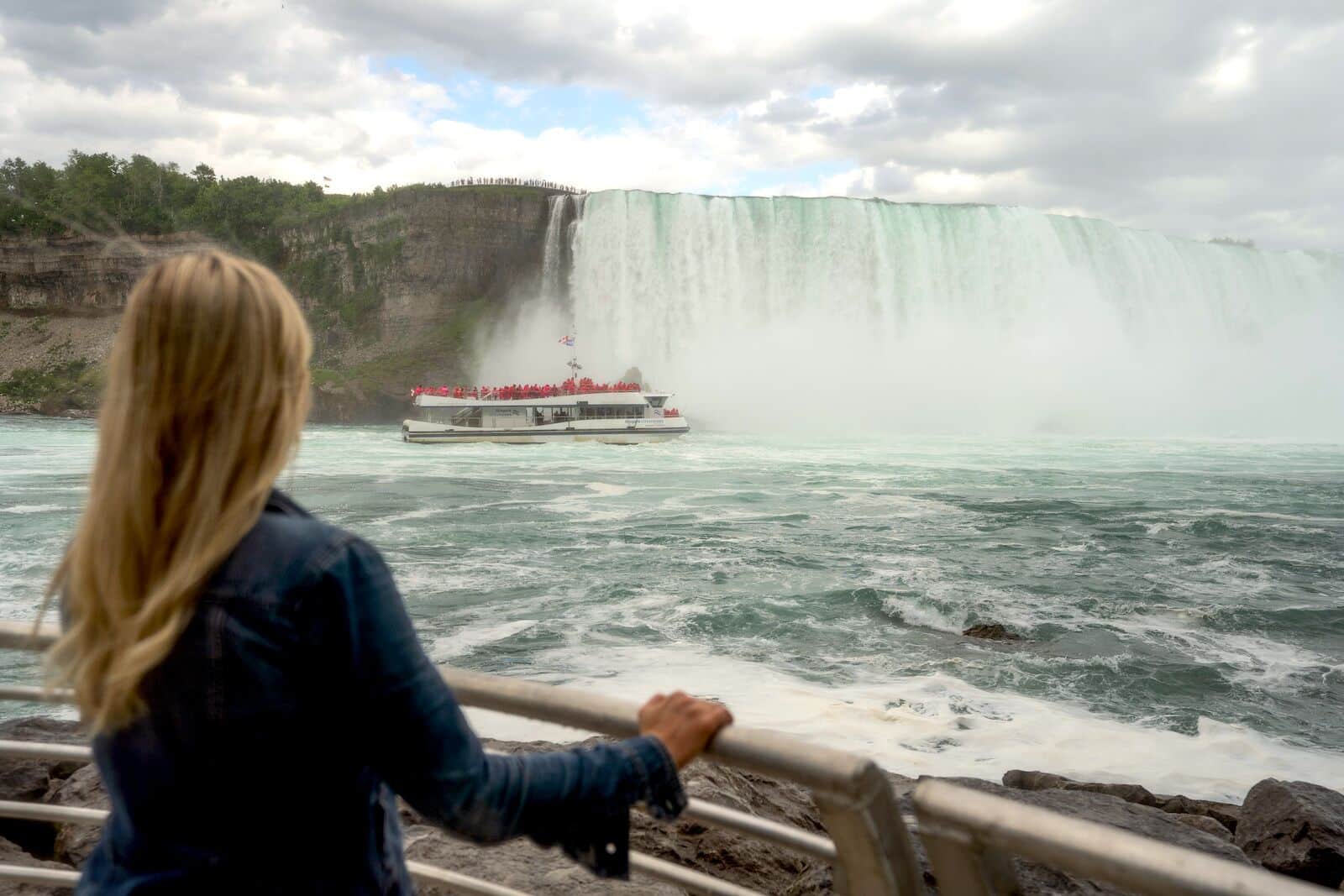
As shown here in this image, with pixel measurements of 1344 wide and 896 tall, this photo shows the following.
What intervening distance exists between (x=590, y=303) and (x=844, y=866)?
54.1 metres

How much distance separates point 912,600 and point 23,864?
364 inches

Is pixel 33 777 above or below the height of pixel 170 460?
below

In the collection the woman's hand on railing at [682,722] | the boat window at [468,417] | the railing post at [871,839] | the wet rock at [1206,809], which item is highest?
the woman's hand on railing at [682,722]

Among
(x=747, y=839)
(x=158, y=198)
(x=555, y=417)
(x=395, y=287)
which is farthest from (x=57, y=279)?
(x=747, y=839)

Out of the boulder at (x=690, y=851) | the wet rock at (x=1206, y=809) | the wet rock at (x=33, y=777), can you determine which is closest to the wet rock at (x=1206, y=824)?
the wet rock at (x=1206, y=809)

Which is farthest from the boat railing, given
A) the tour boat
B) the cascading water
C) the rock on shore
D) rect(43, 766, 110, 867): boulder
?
the cascading water

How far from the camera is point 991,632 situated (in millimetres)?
10094

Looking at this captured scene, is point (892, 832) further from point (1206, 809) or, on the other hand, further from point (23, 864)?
point (1206, 809)

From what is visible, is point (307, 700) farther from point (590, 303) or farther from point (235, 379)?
point (590, 303)

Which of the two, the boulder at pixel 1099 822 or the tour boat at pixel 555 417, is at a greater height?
the tour boat at pixel 555 417

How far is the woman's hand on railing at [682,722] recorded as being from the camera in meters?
1.29

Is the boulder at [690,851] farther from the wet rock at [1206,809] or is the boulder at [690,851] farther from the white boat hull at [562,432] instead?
the white boat hull at [562,432]

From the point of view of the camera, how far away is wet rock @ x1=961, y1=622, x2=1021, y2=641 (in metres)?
9.98

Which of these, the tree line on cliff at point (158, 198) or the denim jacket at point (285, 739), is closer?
the denim jacket at point (285, 739)
